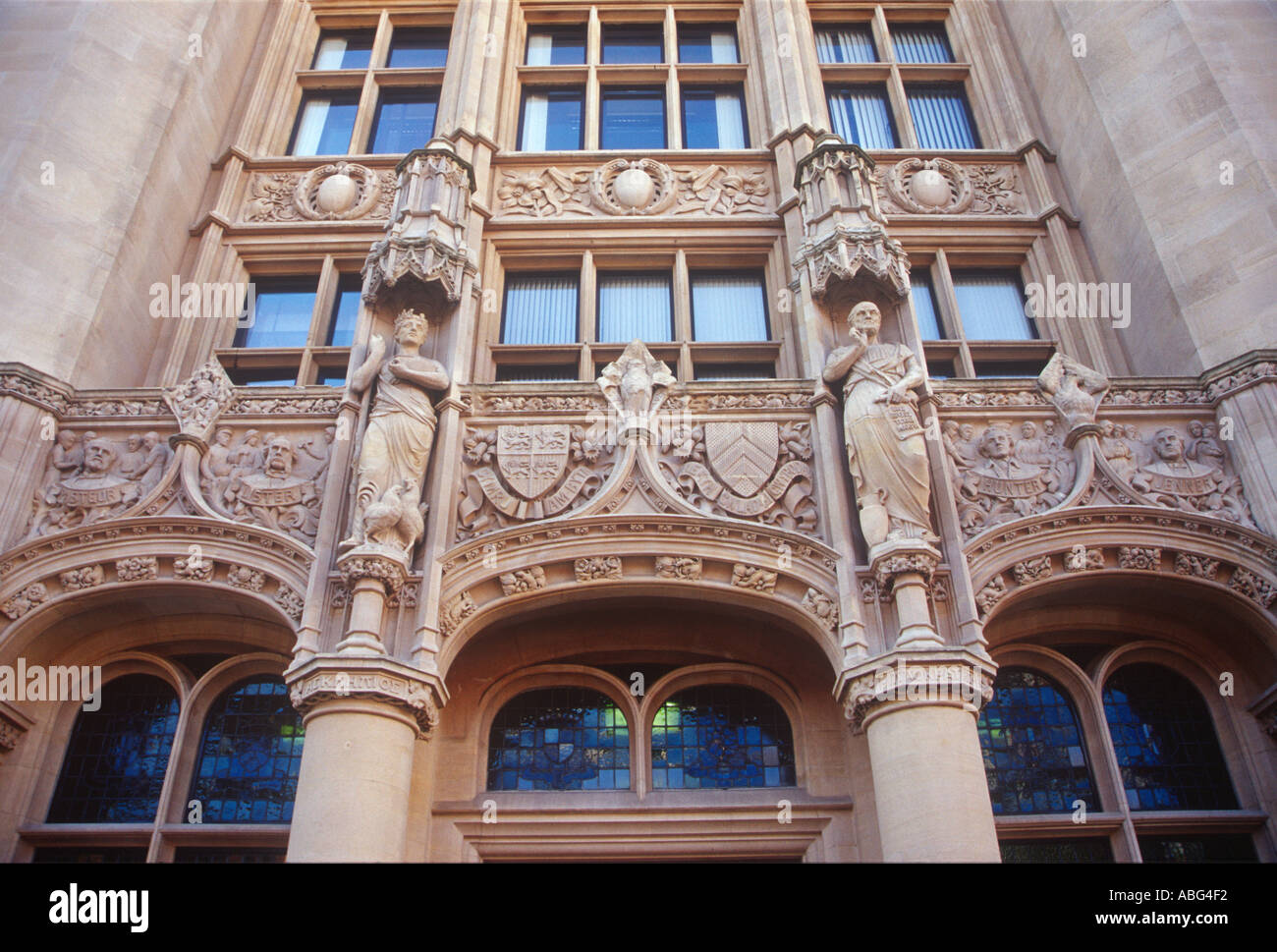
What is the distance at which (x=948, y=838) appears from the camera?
816 cm

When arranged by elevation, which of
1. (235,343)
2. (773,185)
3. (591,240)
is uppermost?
(773,185)

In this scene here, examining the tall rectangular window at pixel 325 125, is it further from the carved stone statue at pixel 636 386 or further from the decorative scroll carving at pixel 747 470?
the decorative scroll carving at pixel 747 470

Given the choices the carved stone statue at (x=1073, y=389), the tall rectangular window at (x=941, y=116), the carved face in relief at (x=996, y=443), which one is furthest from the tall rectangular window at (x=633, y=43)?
the carved face in relief at (x=996, y=443)

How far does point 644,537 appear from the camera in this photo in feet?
34.1

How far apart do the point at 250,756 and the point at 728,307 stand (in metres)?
Answer: 8.43

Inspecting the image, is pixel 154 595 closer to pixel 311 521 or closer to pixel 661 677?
pixel 311 521

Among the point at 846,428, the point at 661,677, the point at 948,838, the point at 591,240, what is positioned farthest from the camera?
the point at 591,240

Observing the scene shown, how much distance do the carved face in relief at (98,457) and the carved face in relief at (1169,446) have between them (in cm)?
1134

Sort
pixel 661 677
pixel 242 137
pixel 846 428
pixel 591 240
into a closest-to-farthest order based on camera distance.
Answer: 1. pixel 846 428
2. pixel 661 677
3. pixel 591 240
4. pixel 242 137

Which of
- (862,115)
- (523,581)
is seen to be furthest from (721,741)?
(862,115)

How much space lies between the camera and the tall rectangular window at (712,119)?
54.3ft

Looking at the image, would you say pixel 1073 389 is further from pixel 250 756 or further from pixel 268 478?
pixel 250 756

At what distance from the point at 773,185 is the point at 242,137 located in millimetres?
8248

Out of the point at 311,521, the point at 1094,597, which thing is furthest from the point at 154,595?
the point at 1094,597
